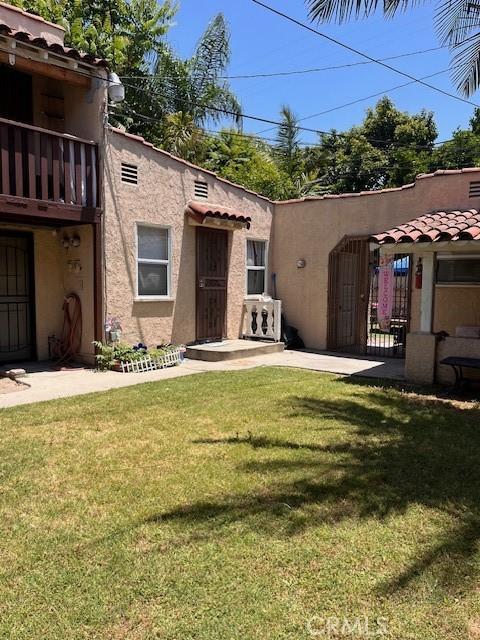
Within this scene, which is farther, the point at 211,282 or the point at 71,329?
the point at 211,282

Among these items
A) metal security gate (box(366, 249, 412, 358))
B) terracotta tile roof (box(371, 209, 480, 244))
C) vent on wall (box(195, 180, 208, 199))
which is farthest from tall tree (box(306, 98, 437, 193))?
terracotta tile roof (box(371, 209, 480, 244))

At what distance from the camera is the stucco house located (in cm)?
861

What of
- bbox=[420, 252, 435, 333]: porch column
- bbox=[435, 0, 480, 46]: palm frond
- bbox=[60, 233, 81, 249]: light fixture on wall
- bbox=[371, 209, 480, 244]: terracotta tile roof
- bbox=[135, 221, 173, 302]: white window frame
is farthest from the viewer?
bbox=[135, 221, 173, 302]: white window frame

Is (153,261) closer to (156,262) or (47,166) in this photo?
(156,262)

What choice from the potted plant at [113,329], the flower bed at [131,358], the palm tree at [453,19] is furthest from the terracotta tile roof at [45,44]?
the flower bed at [131,358]

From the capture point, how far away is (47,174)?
8.70 meters

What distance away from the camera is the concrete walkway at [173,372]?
7.78 m

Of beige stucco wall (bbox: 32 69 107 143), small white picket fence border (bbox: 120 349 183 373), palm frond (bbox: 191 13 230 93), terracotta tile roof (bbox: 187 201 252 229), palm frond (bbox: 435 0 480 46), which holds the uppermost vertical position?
palm frond (bbox: 191 13 230 93)

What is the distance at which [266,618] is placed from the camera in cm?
A: 266

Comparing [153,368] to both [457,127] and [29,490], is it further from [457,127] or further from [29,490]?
[457,127]

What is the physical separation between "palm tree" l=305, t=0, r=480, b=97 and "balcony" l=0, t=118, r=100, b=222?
481cm

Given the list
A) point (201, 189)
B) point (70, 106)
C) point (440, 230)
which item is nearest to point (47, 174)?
point (70, 106)

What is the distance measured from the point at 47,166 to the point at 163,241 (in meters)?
3.03

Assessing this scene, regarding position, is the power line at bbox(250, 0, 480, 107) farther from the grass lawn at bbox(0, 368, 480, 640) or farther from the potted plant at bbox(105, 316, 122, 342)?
the grass lawn at bbox(0, 368, 480, 640)
